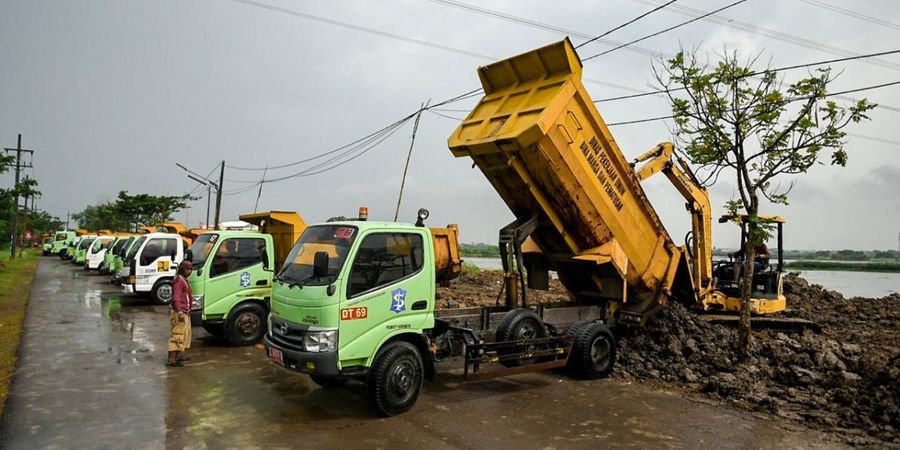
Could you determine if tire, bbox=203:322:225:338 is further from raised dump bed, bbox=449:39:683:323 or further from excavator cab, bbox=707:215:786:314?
excavator cab, bbox=707:215:786:314

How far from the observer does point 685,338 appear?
8.56m

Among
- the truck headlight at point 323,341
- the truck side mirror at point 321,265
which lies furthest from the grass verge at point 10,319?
the truck side mirror at point 321,265

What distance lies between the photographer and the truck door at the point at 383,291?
18.6 feet

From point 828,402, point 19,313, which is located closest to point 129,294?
point 19,313

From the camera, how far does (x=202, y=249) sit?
1007 cm

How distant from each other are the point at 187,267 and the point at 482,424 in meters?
5.29

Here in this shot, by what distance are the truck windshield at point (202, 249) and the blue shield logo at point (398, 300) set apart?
5.18m

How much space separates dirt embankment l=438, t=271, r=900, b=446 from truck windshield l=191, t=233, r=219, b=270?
285 inches

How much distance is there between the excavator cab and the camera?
31.4ft

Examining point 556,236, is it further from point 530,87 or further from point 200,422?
point 200,422

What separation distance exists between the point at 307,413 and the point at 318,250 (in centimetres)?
180

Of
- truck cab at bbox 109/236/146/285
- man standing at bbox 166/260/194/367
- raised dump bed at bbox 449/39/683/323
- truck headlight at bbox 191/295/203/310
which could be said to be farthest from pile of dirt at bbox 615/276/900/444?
truck cab at bbox 109/236/146/285

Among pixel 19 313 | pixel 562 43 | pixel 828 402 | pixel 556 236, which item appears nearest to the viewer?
pixel 828 402

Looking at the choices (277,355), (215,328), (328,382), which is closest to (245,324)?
(215,328)
